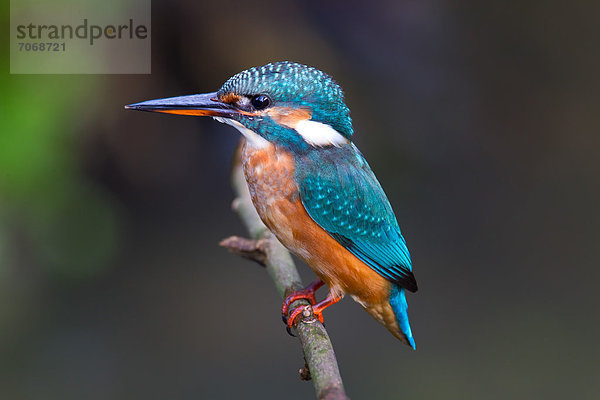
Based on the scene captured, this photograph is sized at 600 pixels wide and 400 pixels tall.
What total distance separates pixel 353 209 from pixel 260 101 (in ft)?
1.50

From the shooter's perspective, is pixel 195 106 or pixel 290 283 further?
pixel 290 283

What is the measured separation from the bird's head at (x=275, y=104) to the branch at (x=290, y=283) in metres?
0.46

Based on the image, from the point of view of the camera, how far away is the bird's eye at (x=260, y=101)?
2.04 metres

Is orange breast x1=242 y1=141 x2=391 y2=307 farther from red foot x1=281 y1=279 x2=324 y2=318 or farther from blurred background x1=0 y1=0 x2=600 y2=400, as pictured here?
blurred background x1=0 y1=0 x2=600 y2=400

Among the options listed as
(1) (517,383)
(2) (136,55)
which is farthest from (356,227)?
(1) (517,383)

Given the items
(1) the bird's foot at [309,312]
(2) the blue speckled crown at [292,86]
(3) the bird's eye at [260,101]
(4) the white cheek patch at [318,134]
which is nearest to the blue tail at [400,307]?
(1) the bird's foot at [309,312]

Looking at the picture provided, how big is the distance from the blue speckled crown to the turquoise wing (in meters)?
0.15

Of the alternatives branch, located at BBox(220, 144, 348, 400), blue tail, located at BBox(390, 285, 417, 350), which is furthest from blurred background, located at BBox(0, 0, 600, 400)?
blue tail, located at BBox(390, 285, 417, 350)

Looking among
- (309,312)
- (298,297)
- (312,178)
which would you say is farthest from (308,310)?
(312,178)

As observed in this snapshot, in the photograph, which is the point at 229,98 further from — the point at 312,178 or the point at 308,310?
the point at 308,310

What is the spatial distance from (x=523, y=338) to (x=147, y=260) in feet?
7.48

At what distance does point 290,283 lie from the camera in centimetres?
235

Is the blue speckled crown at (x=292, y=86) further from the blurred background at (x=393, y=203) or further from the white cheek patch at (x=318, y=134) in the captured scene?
the blurred background at (x=393, y=203)

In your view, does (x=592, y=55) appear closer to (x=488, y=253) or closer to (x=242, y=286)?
(x=488, y=253)
